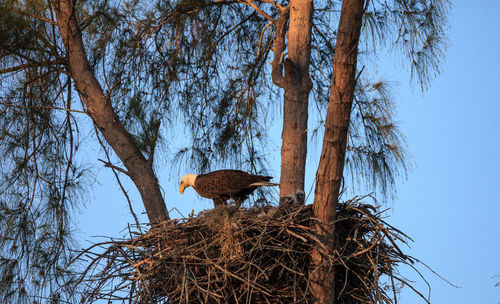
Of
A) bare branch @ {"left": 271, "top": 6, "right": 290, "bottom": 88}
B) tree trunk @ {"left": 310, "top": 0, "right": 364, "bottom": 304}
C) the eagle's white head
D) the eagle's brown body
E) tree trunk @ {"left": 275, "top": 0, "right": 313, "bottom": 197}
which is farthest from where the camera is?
the eagle's white head

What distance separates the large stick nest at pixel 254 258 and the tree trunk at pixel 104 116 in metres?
1.21

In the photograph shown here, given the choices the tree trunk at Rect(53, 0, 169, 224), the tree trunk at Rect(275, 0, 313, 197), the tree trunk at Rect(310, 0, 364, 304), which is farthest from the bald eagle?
the tree trunk at Rect(310, 0, 364, 304)

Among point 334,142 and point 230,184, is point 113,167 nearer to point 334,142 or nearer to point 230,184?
point 230,184

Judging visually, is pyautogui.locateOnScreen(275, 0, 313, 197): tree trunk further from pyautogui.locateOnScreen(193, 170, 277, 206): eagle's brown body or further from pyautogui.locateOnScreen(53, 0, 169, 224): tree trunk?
pyautogui.locateOnScreen(53, 0, 169, 224): tree trunk

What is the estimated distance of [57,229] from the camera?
5.27 metres

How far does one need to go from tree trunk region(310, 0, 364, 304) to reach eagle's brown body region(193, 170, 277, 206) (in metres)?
0.96

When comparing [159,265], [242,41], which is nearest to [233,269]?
[159,265]

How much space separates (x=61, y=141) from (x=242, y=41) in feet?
5.95

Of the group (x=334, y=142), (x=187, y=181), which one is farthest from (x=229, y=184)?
(x=334, y=142)

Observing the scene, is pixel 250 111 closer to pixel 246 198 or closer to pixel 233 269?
pixel 246 198

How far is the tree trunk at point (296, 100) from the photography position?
13.2 ft

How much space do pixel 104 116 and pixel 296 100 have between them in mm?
1569

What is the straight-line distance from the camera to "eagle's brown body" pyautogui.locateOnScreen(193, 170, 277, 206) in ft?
13.9

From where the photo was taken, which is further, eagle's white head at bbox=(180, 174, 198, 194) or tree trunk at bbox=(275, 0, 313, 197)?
eagle's white head at bbox=(180, 174, 198, 194)
